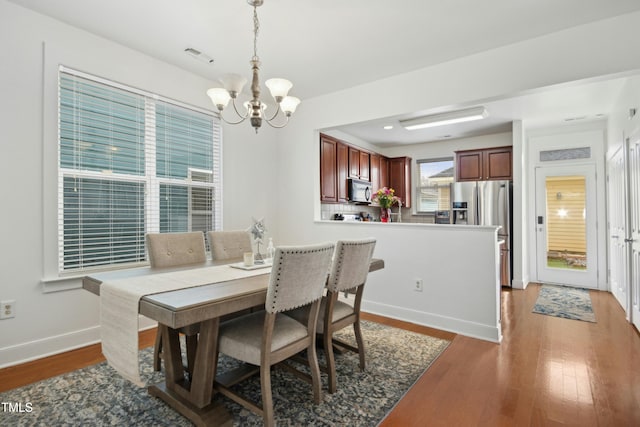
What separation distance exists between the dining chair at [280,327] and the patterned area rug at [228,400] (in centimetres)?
13

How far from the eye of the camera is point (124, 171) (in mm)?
3061

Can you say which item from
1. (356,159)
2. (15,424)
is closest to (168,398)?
(15,424)

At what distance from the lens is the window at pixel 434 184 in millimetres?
6188

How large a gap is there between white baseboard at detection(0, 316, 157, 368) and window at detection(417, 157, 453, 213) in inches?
219

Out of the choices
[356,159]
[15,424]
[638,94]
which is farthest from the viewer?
[356,159]

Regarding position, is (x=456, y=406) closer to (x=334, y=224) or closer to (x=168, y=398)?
(x=168, y=398)

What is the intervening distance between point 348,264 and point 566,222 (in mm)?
4778

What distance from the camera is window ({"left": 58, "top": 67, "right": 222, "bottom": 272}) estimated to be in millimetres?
2730

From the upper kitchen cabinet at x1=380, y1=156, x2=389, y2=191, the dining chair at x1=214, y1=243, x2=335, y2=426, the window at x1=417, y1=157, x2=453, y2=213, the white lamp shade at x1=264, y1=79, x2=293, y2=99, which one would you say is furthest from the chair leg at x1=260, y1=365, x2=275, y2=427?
the window at x1=417, y1=157, x2=453, y2=213

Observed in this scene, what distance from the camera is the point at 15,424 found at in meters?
1.73

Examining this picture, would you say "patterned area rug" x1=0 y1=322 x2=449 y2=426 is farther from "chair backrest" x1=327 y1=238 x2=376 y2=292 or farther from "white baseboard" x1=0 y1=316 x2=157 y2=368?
"chair backrest" x1=327 y1=238 x2=376 y2=292

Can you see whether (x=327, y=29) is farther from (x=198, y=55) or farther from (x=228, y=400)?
(x=228, y=400)

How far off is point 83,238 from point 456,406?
3.12m

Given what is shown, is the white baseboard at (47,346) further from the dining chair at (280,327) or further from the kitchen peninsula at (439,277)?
the kitchen peninsula at (439,277)
